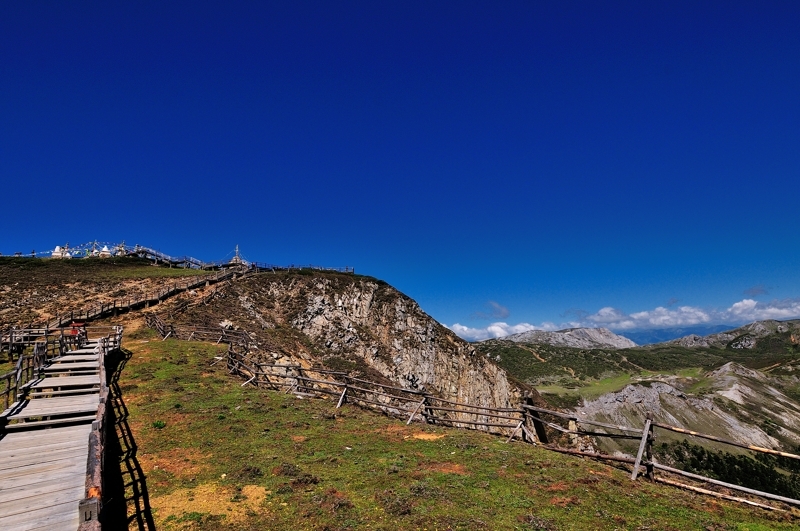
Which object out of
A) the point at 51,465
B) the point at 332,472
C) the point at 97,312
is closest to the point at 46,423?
the point at 51,465

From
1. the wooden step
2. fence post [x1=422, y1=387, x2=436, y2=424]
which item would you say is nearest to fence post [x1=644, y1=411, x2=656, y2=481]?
fence post [x1=422, y1=387, x2=436, y2=424]

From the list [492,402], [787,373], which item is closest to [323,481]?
[492,402]

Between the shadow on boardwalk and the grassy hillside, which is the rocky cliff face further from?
the shadow on boardwalk

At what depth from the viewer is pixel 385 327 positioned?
6016 centimetres

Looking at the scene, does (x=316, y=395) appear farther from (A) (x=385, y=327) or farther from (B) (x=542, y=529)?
(A) (x=385, y=327)

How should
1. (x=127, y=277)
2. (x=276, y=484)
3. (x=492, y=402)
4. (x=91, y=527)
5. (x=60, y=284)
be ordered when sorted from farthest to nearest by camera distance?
(x=492, y=402) → (x=127, y=277) → (x=60, y=284) → (x=276, y=484) → (x=91, y=527)

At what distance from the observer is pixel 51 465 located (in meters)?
7.91

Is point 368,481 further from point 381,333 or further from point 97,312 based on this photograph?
point 381,333

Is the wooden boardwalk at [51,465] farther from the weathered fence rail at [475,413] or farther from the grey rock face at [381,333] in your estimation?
the grey rock face at [381,333]

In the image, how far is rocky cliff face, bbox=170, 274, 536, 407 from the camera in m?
46.6

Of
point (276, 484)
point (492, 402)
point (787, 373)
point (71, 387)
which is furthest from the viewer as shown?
point (787, 373)

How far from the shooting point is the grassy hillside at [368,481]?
8.62 metres

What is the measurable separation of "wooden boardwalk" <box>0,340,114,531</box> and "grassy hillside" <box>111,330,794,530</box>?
7.46ft

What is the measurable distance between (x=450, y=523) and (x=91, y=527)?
6.95 metres
